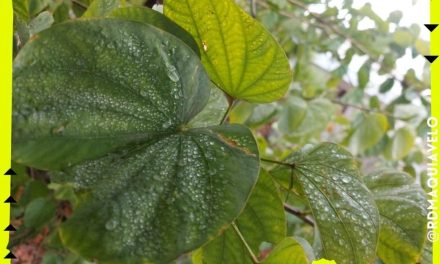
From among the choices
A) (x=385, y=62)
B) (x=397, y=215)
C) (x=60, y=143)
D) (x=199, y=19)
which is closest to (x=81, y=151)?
(x=60, y=143)

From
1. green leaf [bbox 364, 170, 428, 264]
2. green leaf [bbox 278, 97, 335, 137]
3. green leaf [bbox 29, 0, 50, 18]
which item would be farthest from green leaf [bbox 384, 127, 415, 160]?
green leaf [bbox 29, 0, 50, 18]

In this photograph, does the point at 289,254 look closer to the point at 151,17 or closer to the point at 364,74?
the point at 151,17

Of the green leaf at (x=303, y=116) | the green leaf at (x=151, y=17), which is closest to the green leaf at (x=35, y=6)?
the green leaf at (x=151, y=17)

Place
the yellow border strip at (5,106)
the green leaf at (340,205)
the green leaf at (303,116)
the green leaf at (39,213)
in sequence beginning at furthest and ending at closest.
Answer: the green leaf at (303,116) → the green leaf at (39,213) → the green leaf at (340,205) → the yellow border strip at (5,106)

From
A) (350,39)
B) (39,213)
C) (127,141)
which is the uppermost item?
(350,39)

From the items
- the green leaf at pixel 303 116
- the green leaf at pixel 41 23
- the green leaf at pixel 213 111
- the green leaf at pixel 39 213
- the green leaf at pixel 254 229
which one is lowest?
the green leaf at pixel 39 213

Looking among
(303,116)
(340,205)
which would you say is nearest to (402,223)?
(340,205)

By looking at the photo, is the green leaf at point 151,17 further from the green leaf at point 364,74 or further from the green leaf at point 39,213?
the green leaf at point 364,74

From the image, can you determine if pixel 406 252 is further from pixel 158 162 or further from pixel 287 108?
pixel 287 108
